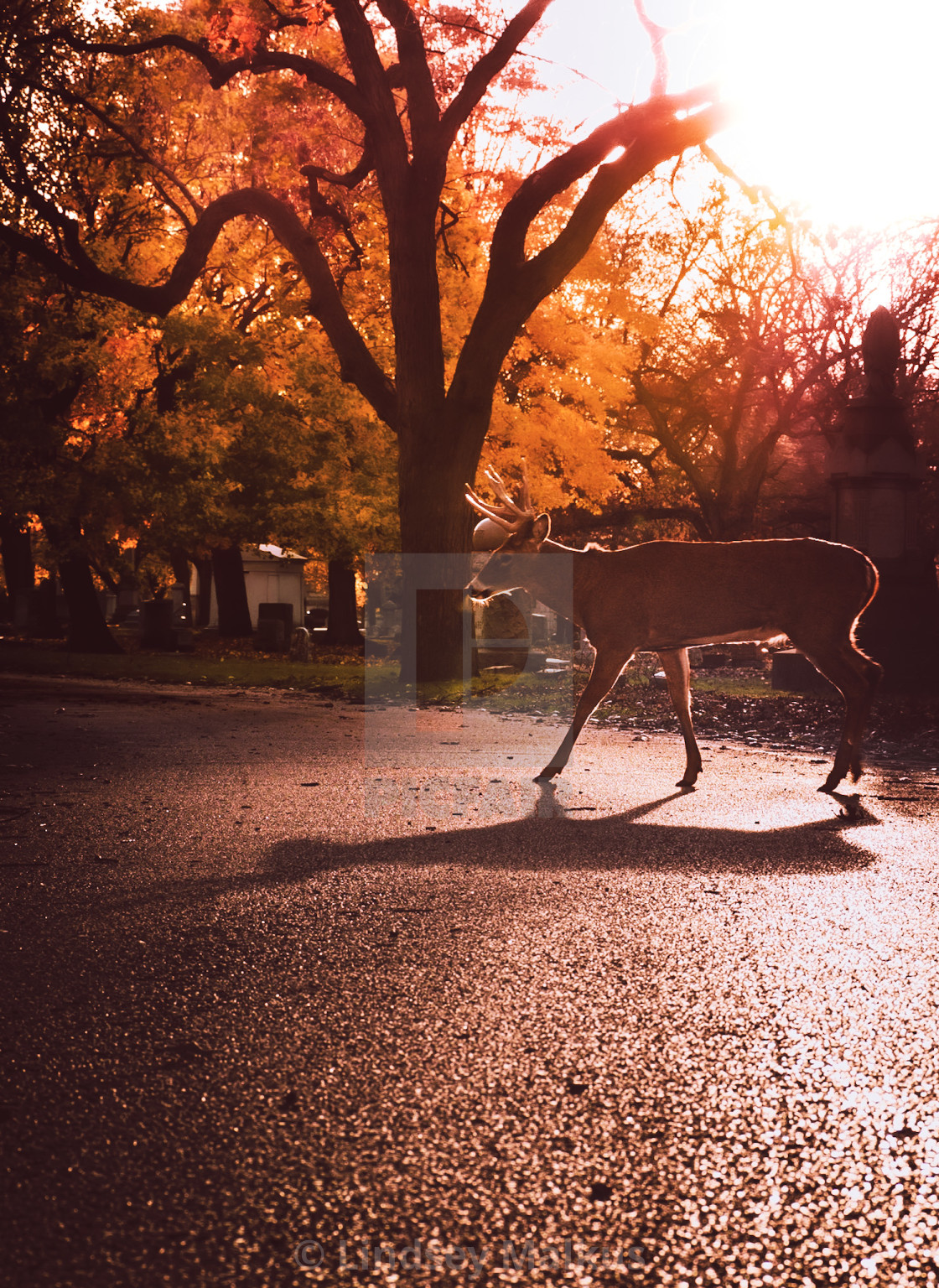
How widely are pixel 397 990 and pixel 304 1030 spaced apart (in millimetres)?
445

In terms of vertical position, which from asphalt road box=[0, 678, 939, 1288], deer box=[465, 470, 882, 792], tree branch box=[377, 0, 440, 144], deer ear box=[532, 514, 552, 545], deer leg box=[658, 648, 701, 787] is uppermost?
tree branch box=[377, 0, 440, 144]

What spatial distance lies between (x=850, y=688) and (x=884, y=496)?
971 cm

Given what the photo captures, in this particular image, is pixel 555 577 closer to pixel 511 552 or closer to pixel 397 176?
pixel 511 552

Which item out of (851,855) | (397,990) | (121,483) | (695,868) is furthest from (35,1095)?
(121,483)

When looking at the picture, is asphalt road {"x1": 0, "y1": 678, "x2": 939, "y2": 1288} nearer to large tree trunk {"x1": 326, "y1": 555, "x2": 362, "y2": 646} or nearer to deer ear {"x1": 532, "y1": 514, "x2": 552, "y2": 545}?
deer ear {"x1": 532, "y1": 514, "x2": 552, "y2": 545}

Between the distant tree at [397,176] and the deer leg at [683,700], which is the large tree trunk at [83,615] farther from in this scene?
the deer leg at [683,700]

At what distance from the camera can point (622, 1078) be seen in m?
2.98

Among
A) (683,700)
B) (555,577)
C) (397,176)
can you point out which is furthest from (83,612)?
(683,700)

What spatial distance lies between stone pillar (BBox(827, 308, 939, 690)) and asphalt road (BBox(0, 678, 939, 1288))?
905cm

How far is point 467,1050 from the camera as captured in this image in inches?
125

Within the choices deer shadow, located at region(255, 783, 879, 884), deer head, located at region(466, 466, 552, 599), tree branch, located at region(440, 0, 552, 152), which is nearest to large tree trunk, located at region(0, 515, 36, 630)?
tree branch, located at region(440, 0, 552, 152)

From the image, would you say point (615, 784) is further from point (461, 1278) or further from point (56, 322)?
point (56, 322)

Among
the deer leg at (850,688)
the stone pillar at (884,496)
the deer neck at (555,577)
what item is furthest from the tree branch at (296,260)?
the deer leg at (850,688)

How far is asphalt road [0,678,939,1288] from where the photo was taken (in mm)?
2229
